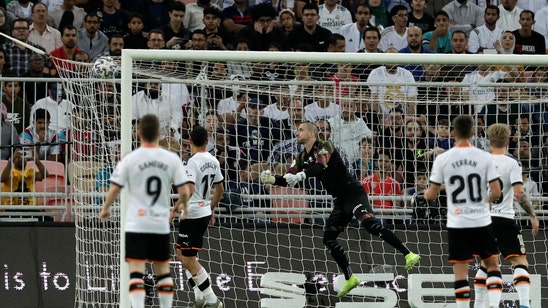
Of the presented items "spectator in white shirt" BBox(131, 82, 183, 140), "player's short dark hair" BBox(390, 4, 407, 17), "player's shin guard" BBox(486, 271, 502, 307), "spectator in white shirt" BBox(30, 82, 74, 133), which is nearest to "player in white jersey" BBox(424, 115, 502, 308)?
"player's shin guard" BBox(486, 271, 502, 307)

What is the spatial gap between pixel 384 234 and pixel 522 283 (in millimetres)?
1964

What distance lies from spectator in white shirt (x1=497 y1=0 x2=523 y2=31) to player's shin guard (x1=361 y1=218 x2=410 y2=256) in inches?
235

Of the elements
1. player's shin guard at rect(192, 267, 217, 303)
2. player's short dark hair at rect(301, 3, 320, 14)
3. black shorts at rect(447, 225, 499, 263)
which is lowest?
player's shin guard at rect(192, 267, 217, 303)

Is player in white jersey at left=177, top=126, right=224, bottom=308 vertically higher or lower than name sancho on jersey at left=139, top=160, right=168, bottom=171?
lower

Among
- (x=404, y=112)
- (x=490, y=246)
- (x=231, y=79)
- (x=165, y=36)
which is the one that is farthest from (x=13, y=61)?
(x=490, y=246)

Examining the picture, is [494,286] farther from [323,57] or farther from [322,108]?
[322,108]

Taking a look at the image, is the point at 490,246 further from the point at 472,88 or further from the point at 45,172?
the point at 45,172

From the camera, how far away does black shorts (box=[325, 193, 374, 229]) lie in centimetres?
1579

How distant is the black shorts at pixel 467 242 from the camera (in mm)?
13102

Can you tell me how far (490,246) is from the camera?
13.2m

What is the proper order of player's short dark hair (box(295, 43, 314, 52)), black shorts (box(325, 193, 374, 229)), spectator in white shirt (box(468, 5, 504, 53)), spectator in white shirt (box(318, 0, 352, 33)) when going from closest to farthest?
1. black shorts (box(325, 193, 374, 229))
2. player's short dark hair (box(295, 43, 314, 52))
3. spectator in white shirt (box(468, 5, 504, 53))
4. spectator in white shirt (box(318, 0, 352, 33))

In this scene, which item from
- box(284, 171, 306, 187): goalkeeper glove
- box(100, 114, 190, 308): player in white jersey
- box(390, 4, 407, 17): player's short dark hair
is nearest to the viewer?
box(100, 114, 190, 308): player in white jersey

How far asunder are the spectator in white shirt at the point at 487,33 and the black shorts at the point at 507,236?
19.6 ft

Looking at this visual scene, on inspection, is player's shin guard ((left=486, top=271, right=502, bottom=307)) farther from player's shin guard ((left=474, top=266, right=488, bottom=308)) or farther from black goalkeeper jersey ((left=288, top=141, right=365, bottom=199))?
black goalkeeper jersey ((left=288, top=141, right=365, bottom=199))
